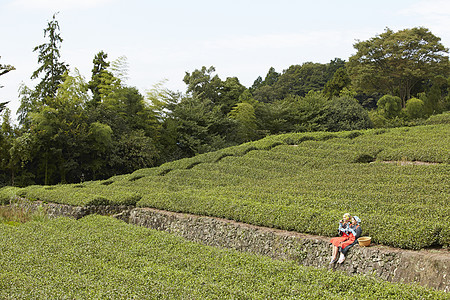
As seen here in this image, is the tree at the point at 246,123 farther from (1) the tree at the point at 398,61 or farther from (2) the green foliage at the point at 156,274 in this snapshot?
(2) the green foliage at the point at 156,274

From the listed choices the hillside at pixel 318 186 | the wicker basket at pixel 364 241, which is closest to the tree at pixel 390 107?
the hillside at pixel 318 186

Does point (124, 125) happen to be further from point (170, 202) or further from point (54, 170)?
point (170, 202)

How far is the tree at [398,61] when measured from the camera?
27.6 m

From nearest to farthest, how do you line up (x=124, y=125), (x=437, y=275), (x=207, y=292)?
(x=207, y=292) < (x=437, y=275) < (x=124, y=125)

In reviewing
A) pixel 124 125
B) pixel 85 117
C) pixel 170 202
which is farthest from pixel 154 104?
pixel 170 202

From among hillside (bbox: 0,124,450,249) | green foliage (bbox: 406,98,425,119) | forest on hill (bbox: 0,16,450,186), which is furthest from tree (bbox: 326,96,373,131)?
hillside (bbox: 0,124,450,249)

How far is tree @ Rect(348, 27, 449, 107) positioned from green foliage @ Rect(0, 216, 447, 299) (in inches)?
1041

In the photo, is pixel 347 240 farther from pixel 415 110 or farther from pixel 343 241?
pixel 415 110

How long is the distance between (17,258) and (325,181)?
23.7 feet

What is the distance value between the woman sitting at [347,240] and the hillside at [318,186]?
0.27 m

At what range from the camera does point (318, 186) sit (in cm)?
953

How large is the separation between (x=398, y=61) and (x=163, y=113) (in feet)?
57.9

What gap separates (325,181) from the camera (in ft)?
33.2

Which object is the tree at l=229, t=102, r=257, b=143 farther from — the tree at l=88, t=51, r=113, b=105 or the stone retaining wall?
the stone retaining wall
